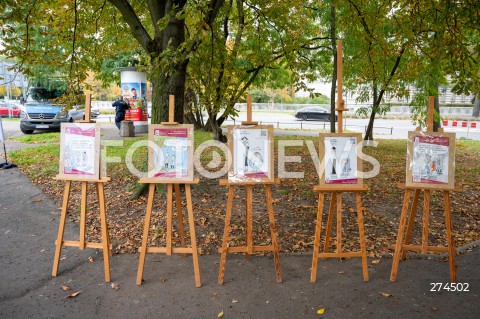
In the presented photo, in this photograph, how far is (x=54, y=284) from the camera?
416 centimetres

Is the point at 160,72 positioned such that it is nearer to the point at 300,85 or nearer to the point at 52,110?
the point at 300,85

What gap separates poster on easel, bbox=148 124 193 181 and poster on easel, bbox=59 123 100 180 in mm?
660

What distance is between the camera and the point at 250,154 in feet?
14.0

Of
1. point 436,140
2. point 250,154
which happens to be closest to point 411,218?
point 436,140

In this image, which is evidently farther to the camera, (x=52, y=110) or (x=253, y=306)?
(x=52, y=110)

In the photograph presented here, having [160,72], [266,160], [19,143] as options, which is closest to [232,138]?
[266,160]

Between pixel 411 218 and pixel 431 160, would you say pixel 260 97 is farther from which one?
pixel 431 160

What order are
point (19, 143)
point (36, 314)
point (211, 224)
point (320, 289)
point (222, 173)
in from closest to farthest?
point (36, 314)
point (320, 289)
point (211, 224)
point (222, 173)
point (19, 143)

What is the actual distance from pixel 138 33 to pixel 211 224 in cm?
346

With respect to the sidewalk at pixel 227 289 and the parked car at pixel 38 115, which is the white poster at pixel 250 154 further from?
the parked car at pixel 38 115

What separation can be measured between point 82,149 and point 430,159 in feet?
12.8

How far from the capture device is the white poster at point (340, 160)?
421 cm

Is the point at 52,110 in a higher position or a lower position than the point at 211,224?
higher
